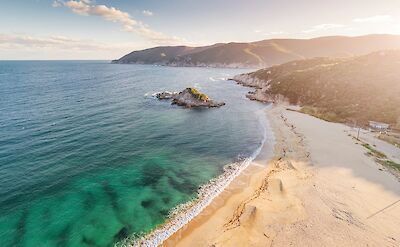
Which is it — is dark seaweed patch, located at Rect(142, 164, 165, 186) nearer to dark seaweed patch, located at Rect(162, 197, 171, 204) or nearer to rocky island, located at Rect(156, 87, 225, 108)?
Answer: dark seaweed patch, located at Rect(162, 197, 171, 204)

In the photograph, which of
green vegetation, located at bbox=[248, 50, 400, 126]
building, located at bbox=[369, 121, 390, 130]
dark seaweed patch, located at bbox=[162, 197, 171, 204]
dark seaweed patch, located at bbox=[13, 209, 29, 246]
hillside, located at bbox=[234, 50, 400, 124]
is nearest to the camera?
dark seaweed patch, located at bbox=[13, 209, 29, 246]

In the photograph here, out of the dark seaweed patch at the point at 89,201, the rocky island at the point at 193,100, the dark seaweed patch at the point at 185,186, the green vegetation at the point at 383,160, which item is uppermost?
the rocky island at the point at 193,100

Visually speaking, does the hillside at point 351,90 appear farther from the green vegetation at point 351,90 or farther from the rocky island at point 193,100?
the rocky island at point 193,100

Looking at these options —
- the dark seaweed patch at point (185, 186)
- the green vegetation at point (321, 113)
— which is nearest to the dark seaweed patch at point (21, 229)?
the dark seaweed patch at point (185, 186)

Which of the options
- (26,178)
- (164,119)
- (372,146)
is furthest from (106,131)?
(372,146)

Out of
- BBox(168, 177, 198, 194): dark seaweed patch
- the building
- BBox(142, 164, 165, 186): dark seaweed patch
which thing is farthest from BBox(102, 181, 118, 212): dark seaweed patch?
the building

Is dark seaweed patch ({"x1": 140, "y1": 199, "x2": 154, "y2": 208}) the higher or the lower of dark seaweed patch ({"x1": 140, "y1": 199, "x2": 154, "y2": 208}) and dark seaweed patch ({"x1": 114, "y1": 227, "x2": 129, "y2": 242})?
the higher
